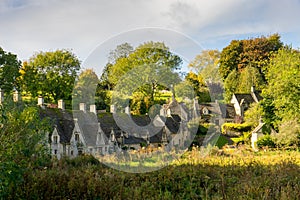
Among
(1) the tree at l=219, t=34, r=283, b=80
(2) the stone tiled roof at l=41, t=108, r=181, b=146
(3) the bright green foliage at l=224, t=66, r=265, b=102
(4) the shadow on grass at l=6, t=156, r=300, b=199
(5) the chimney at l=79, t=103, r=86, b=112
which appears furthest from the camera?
(1) the tree at l=219, t=34, r=283, b=80

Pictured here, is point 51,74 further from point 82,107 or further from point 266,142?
point 266,142

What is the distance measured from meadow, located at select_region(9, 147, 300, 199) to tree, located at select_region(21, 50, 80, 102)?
90.7ft

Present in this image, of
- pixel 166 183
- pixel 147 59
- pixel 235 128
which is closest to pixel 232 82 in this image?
pixel 235 128

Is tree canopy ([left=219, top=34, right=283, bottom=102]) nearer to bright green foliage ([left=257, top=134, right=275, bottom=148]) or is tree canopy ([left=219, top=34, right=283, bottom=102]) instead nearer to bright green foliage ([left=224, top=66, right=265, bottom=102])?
bright green foliage ([left=224, top=66, right=265, bottom=102])

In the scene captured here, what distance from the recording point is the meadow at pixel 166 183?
6391 mm

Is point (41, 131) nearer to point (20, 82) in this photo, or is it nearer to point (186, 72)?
point (186, 72)

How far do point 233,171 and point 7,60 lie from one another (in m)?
31.2

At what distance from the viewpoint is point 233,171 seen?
404 inches

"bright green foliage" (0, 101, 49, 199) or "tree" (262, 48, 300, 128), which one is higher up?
"tree" (262, 48, 300, 128)

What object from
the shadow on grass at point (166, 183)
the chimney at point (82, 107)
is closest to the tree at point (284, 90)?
the chimney at point (82, 107)

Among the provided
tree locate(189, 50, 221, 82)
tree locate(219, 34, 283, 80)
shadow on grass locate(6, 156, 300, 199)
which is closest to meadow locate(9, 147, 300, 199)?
shadow on grass locate(6, 156, 300, 199)

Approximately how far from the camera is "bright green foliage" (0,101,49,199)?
17.6 ft

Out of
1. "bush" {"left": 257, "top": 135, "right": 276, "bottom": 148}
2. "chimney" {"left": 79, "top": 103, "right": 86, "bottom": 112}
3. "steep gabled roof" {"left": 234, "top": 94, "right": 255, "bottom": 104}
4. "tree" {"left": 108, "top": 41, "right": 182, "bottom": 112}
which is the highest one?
"steep gabled roof" {"left": 234, "top": 94, "right": 255, "bottom": 104}

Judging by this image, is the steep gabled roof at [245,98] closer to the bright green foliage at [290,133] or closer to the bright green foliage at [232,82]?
the bright green foliage at [232,82]
